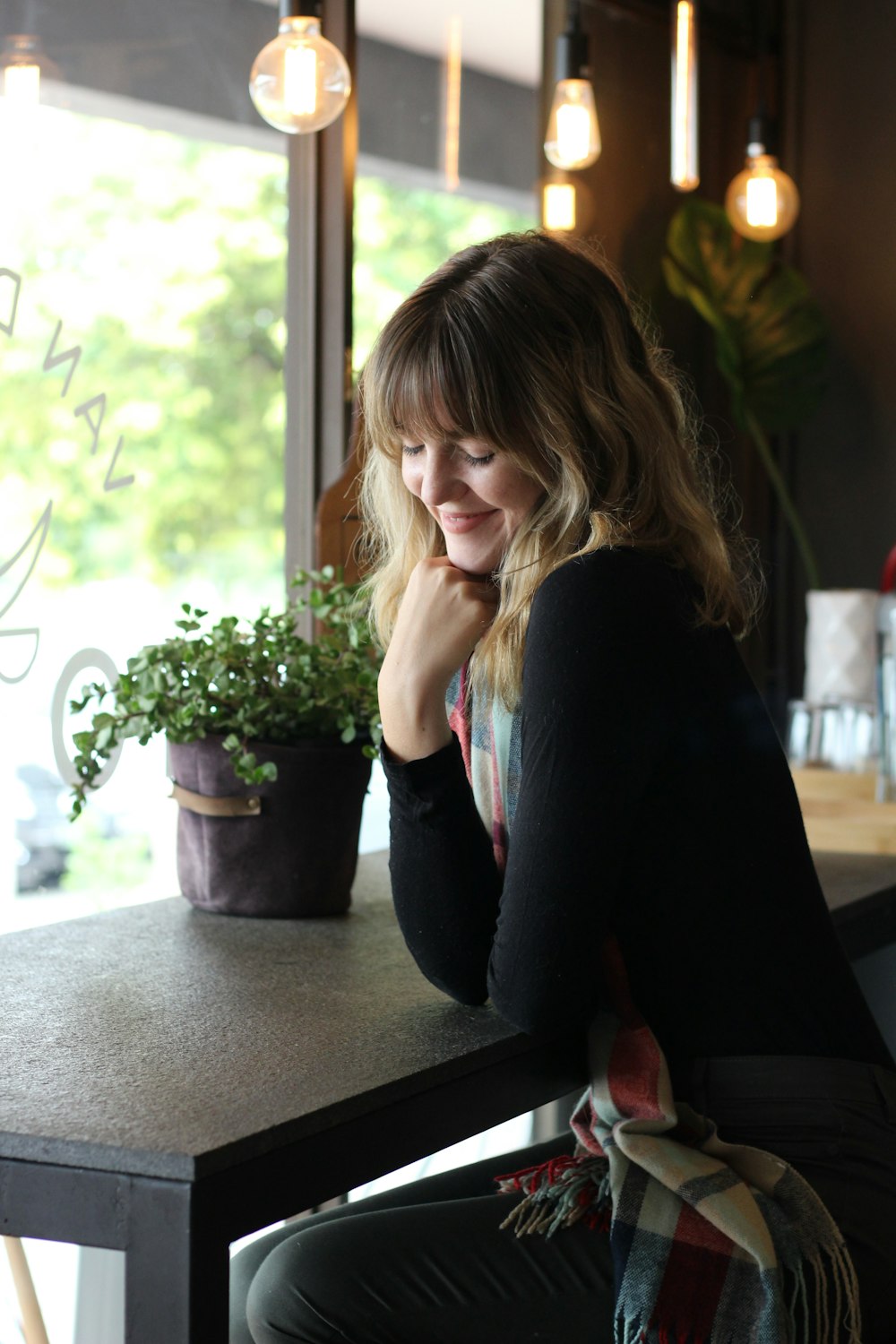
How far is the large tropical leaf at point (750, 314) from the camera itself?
3.39 m

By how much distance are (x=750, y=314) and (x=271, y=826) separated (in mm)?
2379

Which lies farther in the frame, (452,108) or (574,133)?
(452,108)

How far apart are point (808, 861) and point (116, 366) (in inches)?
54.2

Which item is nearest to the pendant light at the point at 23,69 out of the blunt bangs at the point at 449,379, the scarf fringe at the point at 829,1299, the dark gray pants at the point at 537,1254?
the blunt bangs at the point at 449,379

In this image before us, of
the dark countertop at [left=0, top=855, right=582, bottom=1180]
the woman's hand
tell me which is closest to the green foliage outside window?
the dark countertop at [left=0, top=855, right=582, bottom=1180]

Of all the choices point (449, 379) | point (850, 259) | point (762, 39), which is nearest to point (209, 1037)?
point (449, 379)

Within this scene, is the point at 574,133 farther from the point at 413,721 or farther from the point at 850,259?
the point at 413,721

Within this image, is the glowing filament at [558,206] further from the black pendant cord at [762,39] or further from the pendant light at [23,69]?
the pendant light at [23,69]

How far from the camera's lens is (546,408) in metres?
1.21

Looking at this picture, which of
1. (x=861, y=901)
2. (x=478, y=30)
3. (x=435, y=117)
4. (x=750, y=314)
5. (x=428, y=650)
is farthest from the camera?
(x=750, y=314)

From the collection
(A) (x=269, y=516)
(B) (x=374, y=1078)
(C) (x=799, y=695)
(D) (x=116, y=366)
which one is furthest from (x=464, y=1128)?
(C) (x=799, y=695)

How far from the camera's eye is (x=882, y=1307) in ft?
3.48

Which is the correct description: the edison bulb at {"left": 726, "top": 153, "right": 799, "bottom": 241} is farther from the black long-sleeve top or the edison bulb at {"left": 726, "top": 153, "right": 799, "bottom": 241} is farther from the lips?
the black long-sleeve top

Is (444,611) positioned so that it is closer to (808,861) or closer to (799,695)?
(808,861)
